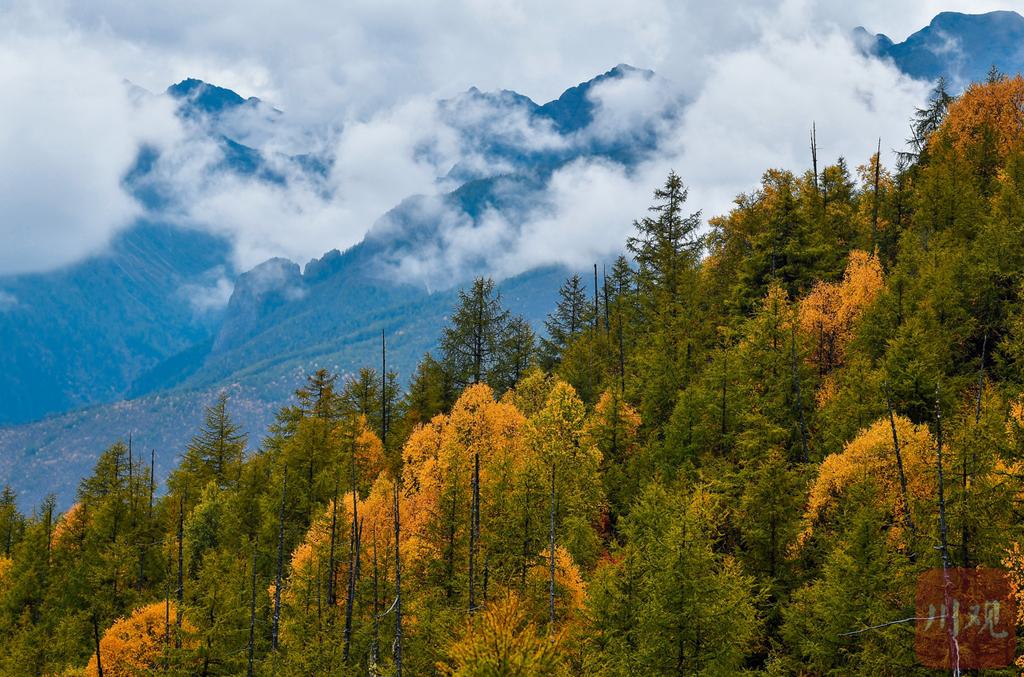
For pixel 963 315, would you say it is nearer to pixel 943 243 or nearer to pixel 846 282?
pixel 846 282

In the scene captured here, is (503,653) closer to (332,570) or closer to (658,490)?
(658,490)

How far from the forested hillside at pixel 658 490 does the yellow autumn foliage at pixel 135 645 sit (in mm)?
207

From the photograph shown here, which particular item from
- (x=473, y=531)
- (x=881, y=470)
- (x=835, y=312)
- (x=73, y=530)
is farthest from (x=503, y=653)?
(x=73, y=530)

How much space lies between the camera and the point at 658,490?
3778 centimetres

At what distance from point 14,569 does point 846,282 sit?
8085cm

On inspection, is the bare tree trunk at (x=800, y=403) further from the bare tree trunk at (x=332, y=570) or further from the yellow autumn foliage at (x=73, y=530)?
the yellow autumn foliage at (x=73, y=530)

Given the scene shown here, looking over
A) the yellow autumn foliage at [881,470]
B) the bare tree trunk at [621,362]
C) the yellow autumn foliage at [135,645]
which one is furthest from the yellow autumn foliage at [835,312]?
the yellow autumn foliage at [135,645]

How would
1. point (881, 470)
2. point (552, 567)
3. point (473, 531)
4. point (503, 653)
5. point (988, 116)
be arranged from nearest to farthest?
point (503, 653) < point (552, 567) < point (881, 470) < point (473, 531) < point (988, 116)

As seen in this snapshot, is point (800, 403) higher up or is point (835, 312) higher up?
point (835, 312)

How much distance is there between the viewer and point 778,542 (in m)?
36.6

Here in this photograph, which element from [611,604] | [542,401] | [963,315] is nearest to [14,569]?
[542,401]

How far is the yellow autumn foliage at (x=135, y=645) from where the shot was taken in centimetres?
4941

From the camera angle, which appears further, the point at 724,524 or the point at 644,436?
the point at 644,436

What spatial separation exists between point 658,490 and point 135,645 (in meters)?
38.3
